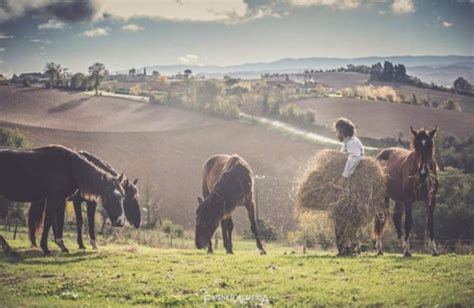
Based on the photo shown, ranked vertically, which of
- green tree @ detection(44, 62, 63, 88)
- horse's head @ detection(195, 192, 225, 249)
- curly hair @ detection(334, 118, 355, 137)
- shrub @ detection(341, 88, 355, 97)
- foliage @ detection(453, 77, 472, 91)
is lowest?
horse's head @ detection(195, 192, 225, 249)

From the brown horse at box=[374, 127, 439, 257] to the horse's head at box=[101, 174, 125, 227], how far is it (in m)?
5.27

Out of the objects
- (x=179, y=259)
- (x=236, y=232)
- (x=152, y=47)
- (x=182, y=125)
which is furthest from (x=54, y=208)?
(x=182, y=125)

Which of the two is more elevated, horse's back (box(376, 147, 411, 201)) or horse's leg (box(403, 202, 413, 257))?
horse's back (box(376, 147, 411, 201))

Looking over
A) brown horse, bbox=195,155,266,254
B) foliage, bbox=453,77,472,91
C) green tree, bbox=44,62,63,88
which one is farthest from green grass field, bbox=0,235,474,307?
foliage, bbox=453,77,472,91

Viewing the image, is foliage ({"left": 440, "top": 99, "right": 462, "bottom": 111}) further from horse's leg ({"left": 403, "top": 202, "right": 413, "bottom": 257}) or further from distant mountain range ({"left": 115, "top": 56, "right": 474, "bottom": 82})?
horse's leg ({"left": 403, "top": 202, "right": 413, "bottom": 257})

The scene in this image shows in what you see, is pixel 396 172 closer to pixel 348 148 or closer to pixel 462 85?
pixel 348 148

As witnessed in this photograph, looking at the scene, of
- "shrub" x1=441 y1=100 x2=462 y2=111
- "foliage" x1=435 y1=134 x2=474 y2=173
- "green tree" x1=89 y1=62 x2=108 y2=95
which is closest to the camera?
"green tree" x1=89 y1=62 x2=108 y2=95

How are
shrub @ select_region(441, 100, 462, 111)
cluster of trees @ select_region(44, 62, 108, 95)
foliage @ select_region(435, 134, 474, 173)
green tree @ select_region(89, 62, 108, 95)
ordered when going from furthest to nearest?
1. shrub @ select_region(441, 100, 462, 111)
2. foliage @ select_region(435, 134, 474, 173)
3. green tree @ select_region(89, 62, 108, 95)
4. cluster of trees @ select_region(44, 62, 108, 95)

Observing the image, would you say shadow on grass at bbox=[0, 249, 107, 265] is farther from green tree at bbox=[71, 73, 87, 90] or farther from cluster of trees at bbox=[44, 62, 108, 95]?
green tree at bbox=[71, 73, 87, 90]

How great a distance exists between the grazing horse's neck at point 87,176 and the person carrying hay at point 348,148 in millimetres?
4855

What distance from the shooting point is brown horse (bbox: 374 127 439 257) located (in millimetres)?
10617

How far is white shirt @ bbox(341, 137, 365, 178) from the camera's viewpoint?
428 inches

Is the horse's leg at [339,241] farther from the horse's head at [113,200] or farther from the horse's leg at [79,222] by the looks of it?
the horse's leg at [79,222]

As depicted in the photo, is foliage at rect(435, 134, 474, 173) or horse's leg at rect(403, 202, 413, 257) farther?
foliage at rect(435, 134, 474, 173)
